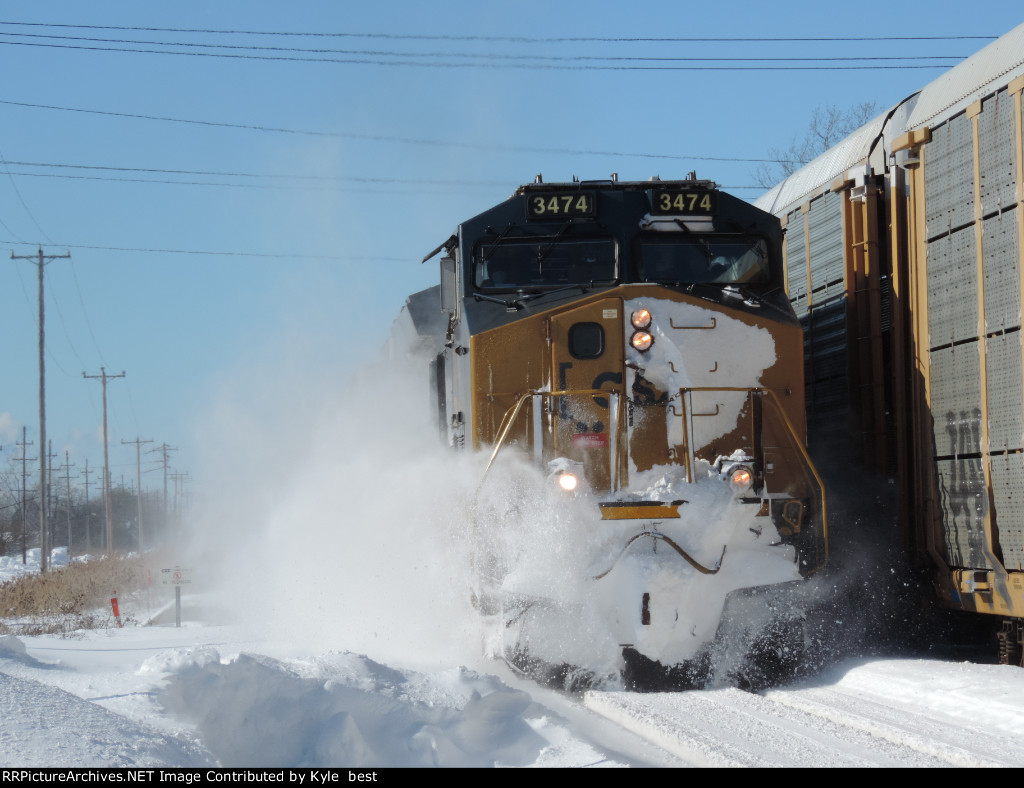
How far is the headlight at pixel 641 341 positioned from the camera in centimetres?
808

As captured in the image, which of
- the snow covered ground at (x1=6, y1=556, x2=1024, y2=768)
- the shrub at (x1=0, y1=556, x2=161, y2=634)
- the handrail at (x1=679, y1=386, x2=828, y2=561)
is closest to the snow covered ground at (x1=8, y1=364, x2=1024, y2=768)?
the snow covered ground at (x1=6, y1=556, x2=1024, y2=768)

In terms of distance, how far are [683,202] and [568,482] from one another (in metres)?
2.77

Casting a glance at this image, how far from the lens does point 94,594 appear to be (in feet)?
79.9

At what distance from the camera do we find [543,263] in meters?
8.63

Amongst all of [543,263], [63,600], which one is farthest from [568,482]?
[63,600]

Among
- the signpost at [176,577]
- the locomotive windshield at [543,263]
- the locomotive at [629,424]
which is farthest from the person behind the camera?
the signpost at [176,577]

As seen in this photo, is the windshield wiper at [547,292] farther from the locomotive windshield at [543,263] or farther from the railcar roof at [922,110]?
the railcar roof at [922,110]

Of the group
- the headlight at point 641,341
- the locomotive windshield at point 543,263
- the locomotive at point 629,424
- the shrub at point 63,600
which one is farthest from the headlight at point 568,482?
the shrub at point 63,600

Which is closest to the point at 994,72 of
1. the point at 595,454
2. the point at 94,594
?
the point at 595,454

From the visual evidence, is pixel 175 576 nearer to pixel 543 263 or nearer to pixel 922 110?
pixel 543 263

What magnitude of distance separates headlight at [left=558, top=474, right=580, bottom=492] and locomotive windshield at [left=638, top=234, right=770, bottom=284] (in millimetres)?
2039

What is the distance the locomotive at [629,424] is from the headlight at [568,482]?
0.01m

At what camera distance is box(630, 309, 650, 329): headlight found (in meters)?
8.12

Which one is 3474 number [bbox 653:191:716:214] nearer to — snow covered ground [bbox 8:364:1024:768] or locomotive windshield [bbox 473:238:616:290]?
locomotive windshield [bbox 473:238:616:290]
